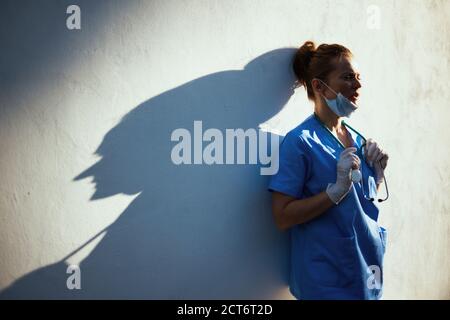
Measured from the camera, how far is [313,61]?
1.45 metres

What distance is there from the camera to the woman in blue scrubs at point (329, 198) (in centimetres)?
135

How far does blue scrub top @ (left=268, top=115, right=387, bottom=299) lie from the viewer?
137 centimetres

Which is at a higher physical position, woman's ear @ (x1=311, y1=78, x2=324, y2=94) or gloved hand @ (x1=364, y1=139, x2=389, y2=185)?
woman's ear @ (x1=311, y1=78, x2=324, y2=94)

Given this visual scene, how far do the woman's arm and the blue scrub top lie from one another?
0.08ft

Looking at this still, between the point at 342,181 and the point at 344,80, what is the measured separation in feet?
0.92

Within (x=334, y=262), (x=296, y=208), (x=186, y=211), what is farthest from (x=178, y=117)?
(x=334, y=262)

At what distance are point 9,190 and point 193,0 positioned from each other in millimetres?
658

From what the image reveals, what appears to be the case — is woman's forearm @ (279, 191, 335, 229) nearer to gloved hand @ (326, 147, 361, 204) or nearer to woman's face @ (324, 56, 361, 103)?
gloved hand @ (326, 147, 361, 204)

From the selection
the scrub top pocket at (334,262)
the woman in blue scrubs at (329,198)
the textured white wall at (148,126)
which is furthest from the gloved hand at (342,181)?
the textured white wall at (148,126)

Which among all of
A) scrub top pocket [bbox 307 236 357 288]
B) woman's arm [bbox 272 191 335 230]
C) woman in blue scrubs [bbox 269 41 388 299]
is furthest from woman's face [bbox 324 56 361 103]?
scrub top pocket [bbox 307 236 357 288]

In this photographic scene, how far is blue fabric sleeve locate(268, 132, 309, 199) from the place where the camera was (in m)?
1.36

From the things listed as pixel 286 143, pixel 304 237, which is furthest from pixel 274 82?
pixel 304 237

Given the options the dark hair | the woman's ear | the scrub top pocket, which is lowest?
the scrub top pocket

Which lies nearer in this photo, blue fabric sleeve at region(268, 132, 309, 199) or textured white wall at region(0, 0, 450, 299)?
textured white wall at region(0, 0, 450, 299)
